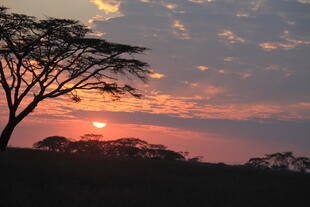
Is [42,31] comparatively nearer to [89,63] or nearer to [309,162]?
[89,63]

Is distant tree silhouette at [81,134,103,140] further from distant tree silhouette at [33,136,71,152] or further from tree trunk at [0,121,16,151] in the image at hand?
tree trunk at [0,121,16,151]

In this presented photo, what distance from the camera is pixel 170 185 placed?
54.8 ft

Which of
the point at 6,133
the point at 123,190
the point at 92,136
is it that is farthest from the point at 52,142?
the point at 123,190

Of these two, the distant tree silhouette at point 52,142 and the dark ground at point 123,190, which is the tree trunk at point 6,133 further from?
the distant tree silhouette at point 52,142

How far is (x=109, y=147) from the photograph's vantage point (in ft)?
206

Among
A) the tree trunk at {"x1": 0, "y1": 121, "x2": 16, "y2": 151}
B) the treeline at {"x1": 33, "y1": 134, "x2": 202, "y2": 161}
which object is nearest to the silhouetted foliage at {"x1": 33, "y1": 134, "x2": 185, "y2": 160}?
the treeline at {"x1": 33, "y1": 134, "x2": 202, "y2": 161}

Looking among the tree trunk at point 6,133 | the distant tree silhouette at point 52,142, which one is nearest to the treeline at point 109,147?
the distant tree silhouette at point 52,142

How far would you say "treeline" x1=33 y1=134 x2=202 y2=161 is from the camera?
59562 mm

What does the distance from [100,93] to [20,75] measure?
5.89m

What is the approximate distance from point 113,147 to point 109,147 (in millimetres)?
1041

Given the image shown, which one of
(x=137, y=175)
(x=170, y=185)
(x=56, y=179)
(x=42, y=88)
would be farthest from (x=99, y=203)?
(x=42, y=88)

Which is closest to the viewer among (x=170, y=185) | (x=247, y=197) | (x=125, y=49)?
(x=247, y=197)

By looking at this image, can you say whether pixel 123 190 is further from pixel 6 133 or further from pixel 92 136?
pixel 92 136

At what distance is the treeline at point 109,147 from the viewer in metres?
59.6
